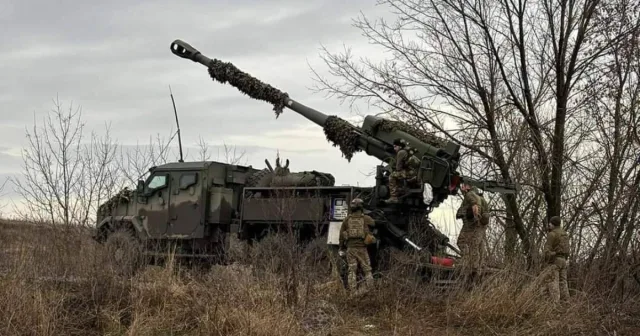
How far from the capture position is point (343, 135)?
12.1 metres

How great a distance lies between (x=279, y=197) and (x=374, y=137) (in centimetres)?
194

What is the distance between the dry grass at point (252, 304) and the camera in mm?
6984

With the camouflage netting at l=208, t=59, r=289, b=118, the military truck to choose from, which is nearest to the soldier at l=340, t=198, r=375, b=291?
the military truck

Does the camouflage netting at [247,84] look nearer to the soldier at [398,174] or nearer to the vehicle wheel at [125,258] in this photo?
the soldier at [398,174]

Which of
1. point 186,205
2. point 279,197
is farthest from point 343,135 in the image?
point 186,205

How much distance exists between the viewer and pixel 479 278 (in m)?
9.13

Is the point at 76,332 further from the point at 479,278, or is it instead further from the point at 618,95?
the point at 618,95

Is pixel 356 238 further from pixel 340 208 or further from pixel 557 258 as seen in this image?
pixel 557 258

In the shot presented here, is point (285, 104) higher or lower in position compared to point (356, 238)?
higher

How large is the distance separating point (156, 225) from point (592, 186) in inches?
316

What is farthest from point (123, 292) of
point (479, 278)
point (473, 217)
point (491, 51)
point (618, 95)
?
point (618, 95)

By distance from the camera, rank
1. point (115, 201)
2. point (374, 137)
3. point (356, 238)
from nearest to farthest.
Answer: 1. point (356, 238)
2. point (374, 137)
3. point (115, 201)

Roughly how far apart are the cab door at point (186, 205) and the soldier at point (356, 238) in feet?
14.8

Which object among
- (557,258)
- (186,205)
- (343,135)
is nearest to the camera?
(557,258)
